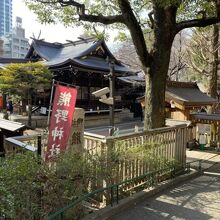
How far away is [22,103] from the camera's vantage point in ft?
79.2

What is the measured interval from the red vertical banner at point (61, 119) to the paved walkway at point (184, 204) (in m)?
1.61

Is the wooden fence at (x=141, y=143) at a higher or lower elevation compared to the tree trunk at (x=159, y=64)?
lower

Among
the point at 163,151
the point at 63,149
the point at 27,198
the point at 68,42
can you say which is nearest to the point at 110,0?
the point at 163,151

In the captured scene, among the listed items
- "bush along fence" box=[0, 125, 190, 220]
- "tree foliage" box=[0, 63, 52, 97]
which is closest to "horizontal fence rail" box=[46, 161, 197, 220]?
"bush along fence" box=[0, 125, 190, 220]

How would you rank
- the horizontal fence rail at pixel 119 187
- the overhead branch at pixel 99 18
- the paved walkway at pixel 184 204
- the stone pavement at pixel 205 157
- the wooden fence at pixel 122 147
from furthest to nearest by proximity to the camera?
the stone pavement at pixel 205 157 → the overhead branch at pixel 99 18 → the wooden fence at pixel 122 147 → the paved walkway at pixel 184 204 → the horizontal fence rail at pixel 119 187

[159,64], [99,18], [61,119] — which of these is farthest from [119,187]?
[99,18]

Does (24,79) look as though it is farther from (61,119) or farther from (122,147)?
(61,119)

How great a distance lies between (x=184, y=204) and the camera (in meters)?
6.02

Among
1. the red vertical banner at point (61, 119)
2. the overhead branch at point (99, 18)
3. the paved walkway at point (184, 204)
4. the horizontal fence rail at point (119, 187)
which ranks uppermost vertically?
the overhead branch at point (99, 18)

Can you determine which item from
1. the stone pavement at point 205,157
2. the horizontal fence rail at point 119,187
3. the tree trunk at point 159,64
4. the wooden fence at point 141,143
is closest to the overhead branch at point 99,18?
the tree trunk at point 159,64

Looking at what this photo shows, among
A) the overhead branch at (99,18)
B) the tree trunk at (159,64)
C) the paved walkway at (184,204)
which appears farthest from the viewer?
the tree trunk at (159,64)

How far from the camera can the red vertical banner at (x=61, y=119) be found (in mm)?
5260

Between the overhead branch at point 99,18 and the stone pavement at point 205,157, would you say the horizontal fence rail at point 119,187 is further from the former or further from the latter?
the overhead branch at point 99,18

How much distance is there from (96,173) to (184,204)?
197 cm
